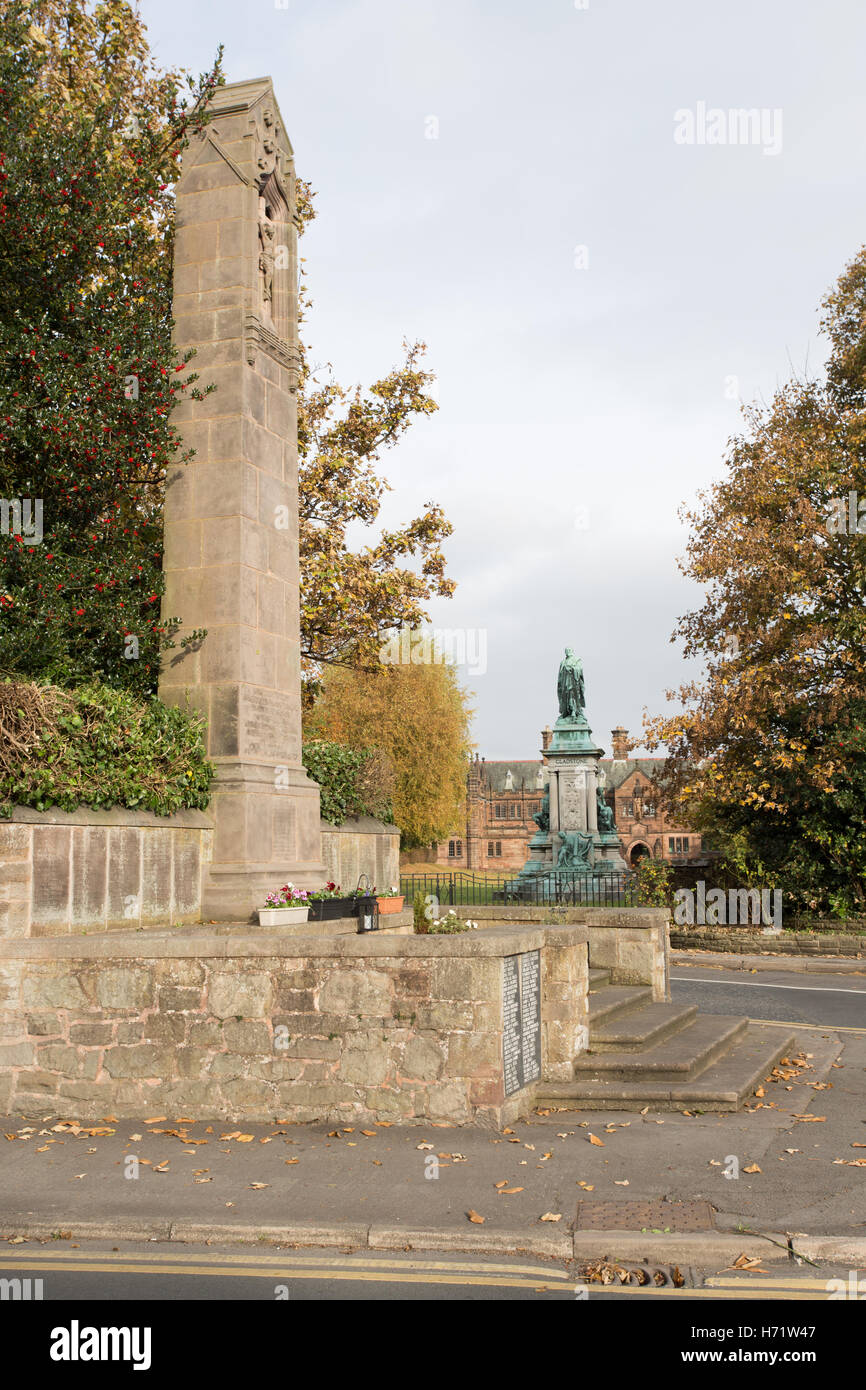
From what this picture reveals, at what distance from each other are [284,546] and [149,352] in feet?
8.92

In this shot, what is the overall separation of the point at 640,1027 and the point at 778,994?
6.85 meters

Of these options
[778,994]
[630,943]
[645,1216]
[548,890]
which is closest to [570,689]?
[548,890]

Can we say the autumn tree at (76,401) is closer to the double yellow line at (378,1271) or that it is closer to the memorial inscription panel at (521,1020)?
the memorial inscription panel at (521,1020)

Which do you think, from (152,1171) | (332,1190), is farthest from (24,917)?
(332,1190)

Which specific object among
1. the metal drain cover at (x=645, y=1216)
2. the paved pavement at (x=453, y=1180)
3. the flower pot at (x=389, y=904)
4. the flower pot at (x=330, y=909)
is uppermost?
the flower pot at (x=330, y=909)

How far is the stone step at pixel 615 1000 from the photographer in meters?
10.2

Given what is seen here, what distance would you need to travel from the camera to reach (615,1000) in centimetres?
1097

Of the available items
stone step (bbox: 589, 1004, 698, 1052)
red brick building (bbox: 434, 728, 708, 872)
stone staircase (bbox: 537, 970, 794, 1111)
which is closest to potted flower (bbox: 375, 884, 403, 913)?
stone staircase (bbox: 537, 970, 794, 1111)

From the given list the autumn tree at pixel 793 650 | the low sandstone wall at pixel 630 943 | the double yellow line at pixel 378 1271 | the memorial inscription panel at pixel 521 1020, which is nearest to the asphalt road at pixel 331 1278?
the double yellow line at pixel 378 1271

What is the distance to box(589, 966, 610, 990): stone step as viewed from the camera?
1200 centimetres

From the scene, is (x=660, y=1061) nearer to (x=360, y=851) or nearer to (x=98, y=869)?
(x=98, y=869)

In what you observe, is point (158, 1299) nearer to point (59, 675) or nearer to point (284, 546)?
point (59, 675)

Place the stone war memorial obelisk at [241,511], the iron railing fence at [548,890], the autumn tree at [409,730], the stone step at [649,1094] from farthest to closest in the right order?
the autumn tree at [409,730]
the iron railing fence at [548,890]
the stone war memorial obelisk at [241,511]
the stone step at [649,1094]

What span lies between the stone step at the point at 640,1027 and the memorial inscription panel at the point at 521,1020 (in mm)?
954
